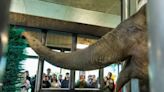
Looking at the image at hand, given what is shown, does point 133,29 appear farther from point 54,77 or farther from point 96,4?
point 96,4

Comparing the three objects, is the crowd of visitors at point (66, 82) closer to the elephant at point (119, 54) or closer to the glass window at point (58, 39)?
the glass window at point (58, 39)

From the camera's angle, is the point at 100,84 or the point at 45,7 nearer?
the point at 45,7

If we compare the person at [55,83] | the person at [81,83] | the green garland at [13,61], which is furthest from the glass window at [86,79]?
the green garland at [13,61]

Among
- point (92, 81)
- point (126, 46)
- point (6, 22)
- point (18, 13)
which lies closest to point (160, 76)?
point (6, 22)

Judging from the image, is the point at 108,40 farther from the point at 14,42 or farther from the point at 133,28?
the point at 14,42

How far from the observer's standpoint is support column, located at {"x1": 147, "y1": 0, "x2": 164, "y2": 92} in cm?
28

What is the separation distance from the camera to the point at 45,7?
4930mm

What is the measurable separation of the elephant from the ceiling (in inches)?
152

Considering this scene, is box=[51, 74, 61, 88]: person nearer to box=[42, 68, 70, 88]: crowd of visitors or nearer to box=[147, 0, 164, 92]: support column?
box=[42, 68, 70, 88]: crowd of visitors

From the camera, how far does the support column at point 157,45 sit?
284mm

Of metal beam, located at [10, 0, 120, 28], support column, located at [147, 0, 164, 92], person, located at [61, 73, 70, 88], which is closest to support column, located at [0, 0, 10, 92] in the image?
support column, located at [147, 0, 164, 92]

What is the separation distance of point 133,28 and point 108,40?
0.42ft

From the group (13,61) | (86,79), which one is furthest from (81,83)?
(13,61)

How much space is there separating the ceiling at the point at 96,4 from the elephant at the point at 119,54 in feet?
12.6
